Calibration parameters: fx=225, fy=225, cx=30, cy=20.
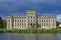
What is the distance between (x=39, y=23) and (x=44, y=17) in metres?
3.72

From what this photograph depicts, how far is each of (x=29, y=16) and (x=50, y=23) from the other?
10.5 meters

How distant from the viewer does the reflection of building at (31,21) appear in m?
105

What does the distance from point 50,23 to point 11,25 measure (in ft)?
60.3

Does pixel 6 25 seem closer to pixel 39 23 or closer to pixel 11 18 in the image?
pixel 11 18

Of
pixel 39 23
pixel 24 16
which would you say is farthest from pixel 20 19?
pixel 39 23

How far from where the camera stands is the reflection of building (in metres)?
105

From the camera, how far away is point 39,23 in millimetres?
106812

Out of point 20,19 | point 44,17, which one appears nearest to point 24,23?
point 20,19

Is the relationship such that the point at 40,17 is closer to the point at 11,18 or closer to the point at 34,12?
the point at 34,12

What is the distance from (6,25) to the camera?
111500 mm

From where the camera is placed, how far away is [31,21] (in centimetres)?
10569

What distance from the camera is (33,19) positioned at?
105875mm

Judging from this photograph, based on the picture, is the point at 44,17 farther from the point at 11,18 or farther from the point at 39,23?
the point at 11,18

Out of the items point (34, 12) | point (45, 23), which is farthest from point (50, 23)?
point (34, 12)
